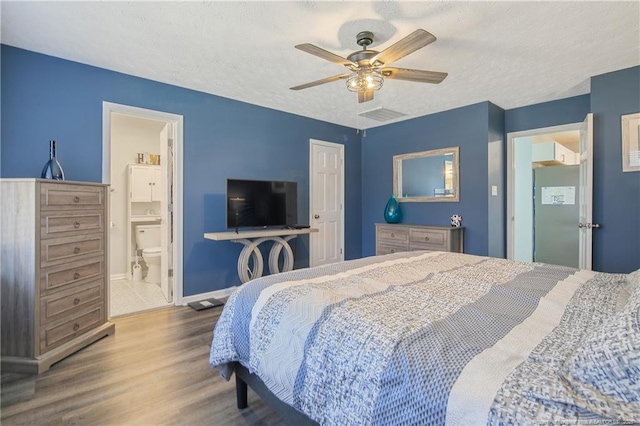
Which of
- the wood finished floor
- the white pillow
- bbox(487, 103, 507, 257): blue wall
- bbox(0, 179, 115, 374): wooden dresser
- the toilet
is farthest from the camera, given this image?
the toilet

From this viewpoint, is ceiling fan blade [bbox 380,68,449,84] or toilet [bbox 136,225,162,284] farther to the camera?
toilet [bbox 136,225,162,284]

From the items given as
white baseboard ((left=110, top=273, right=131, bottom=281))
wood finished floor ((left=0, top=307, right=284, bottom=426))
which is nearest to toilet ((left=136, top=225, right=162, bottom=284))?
white baseboard ((left=110, top=273, right=131, bottom=281))

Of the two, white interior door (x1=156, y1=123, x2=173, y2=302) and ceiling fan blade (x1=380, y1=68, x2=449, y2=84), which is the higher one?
ceiling fan blade (x1=380, y1=68, x2=449, y2=84)

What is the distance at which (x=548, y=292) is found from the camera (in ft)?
5.06

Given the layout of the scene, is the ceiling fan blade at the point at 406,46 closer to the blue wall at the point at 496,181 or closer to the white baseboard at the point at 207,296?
the blue wall at the point at 496,181

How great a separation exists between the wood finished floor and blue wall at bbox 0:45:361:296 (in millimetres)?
1224

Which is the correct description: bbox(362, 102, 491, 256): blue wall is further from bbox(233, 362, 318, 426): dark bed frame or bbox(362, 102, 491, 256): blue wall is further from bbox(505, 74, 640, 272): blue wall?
bbox(233, 362, 318, 426): dark bed frame

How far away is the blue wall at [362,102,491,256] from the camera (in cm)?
411

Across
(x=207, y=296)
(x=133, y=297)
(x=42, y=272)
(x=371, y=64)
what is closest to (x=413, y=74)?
(x=371, y=64)

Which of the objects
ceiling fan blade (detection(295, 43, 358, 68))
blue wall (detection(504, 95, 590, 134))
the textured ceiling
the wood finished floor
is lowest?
the wood finished floor

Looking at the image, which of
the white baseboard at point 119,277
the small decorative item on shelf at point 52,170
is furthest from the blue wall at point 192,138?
the white baseboard at point 119,277

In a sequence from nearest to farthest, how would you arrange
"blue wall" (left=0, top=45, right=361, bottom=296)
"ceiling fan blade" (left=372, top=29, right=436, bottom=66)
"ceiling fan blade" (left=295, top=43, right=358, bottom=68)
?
"ceiling fan blade" (left=372, top=29, right=436, bottom=66) < "ceiling fan blade" (left=295, top=43, right=358, bottom=68) < "blue wall" (left=0, top=45, right=361, bottom=296)

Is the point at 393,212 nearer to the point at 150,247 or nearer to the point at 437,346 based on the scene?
the point at 150,247

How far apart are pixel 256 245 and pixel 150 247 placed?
7.18 feet
